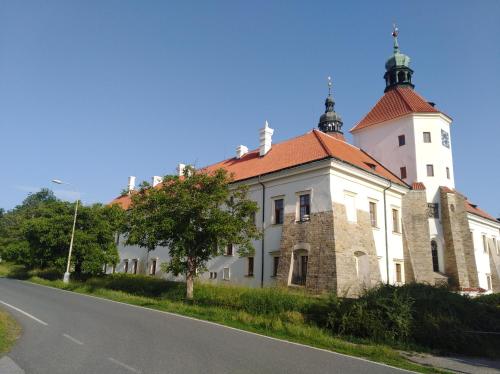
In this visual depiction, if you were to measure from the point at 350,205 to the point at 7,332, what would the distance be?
19471mm

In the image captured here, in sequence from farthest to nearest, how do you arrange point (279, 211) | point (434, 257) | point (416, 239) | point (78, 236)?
point (78, 236) < point (434, 257) < point (416, 239) < point (279, 211)

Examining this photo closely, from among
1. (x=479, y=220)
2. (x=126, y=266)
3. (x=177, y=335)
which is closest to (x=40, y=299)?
(x=177, y=335)

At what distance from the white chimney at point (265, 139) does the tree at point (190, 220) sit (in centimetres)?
1097

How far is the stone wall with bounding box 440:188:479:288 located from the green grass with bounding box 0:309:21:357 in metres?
28.0

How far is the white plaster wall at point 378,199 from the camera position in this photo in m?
24.7

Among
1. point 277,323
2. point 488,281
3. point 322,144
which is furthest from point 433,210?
point 277,323

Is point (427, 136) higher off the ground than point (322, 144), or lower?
higher

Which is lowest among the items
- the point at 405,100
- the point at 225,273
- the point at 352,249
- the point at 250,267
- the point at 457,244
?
the point at 225,273

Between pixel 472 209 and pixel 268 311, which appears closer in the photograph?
pixel 268 311

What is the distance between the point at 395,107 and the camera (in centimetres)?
3497

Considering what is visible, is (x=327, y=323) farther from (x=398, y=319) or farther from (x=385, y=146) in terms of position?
(x=385, y=146)

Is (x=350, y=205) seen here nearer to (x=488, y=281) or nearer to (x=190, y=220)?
(x=190, y=220)

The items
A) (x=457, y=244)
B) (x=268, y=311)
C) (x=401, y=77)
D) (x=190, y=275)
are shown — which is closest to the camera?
(x=268, y=311)

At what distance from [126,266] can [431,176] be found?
3109 centimetres
